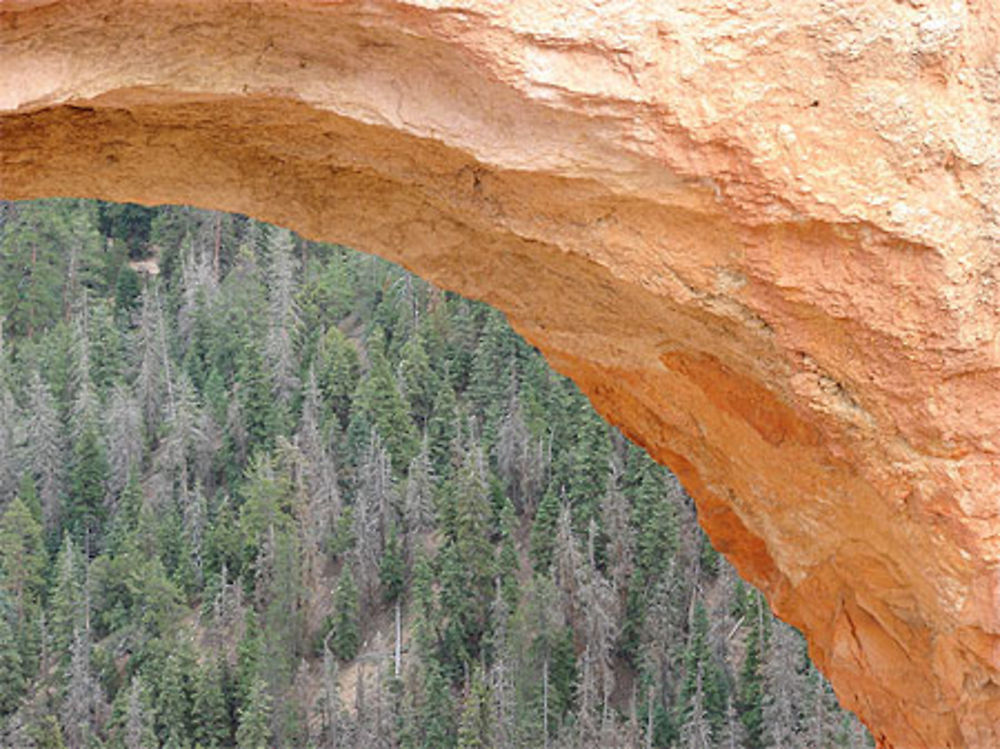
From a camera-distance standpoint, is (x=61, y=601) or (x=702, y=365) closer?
(x=702, y=365)

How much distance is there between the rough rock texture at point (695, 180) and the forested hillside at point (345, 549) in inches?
650

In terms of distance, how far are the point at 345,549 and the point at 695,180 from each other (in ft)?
98.2

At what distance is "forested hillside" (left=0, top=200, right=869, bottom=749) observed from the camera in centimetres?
2952

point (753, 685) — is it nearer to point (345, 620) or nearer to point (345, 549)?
point (345, 620)

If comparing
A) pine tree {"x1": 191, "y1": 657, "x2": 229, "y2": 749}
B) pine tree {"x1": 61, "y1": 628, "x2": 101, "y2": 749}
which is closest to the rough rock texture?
pine tree {"x1": 191, "y1": 657, "x2": 229, "y2": 749}

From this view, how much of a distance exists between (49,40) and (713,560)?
28221 mm

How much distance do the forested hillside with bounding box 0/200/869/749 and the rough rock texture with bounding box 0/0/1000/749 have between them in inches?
650

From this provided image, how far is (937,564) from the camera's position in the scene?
6938mm

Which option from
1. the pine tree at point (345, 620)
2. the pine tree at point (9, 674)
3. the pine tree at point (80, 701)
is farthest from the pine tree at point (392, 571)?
the pine tree at point (9, 674)

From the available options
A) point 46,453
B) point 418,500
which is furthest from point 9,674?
point 418,500

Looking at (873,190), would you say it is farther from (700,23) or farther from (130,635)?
(130,635)

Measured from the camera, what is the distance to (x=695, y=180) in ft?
20.4

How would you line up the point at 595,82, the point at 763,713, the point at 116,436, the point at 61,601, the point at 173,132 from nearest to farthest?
the point at 595,82 < the point at 173,132 < the point at 763,713 < the point at 61,601 < the point at 116,436

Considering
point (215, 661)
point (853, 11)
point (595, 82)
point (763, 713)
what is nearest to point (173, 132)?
point (595, 82)
